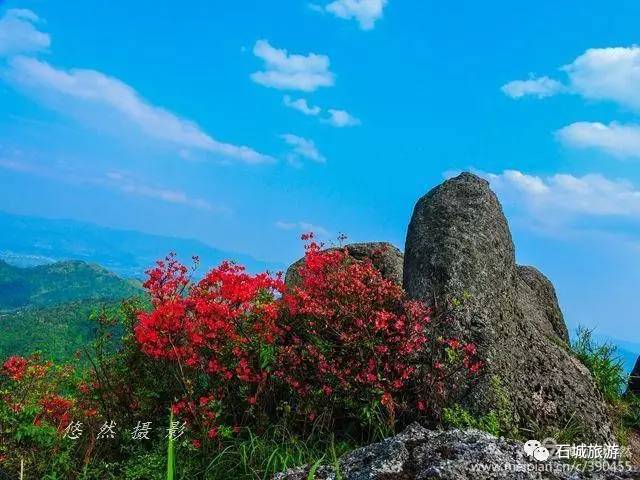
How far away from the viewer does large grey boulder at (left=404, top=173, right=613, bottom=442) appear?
7984 mm

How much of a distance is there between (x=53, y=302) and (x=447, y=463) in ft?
408

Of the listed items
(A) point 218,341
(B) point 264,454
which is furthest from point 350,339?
(A) point 218,341

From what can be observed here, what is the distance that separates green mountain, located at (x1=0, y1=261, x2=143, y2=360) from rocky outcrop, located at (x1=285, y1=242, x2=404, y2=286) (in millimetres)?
→ 4521

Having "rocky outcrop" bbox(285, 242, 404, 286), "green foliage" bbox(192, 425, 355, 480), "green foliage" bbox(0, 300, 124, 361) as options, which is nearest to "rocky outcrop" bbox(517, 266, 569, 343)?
"rocky outcrop" bbox(285, 242, 404, 286)

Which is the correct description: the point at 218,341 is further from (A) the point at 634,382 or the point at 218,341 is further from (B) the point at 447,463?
(A) the point at 634,382

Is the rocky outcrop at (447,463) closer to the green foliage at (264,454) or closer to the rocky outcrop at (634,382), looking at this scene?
the green foliage at (264,454)

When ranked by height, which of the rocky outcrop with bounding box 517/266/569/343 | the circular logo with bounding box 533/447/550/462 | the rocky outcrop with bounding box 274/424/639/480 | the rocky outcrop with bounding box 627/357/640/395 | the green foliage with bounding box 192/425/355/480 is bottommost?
the green foliage with bounding box 192/425/355/480

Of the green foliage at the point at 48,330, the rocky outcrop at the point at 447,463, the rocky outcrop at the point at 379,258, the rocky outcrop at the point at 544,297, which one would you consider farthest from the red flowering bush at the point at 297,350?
the green foliage at the point at 48,330

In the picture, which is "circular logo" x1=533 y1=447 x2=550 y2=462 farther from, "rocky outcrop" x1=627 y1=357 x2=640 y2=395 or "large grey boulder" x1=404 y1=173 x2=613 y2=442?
"rocky outcrop" x1=627 y1=357 x2=640 y2=395

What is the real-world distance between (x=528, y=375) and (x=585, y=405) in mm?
1054

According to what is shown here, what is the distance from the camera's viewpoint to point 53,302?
115m

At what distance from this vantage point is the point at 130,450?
27.3ft

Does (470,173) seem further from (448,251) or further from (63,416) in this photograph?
(63,416)

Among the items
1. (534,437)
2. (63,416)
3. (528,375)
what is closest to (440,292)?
(528,375)
